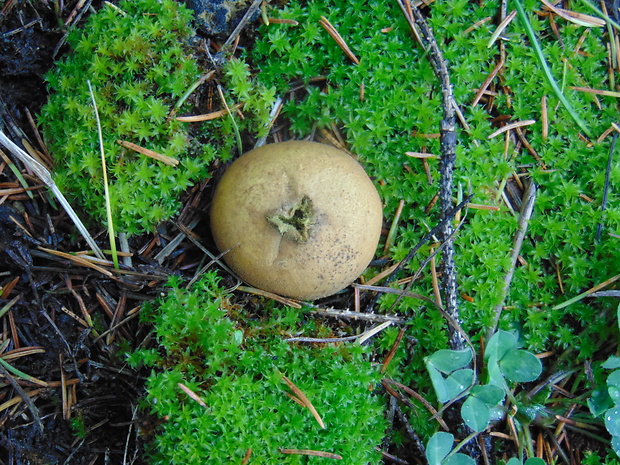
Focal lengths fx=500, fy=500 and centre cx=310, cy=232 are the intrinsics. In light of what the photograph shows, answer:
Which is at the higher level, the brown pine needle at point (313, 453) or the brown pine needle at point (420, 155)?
the brown pine needle at point (420, 155)

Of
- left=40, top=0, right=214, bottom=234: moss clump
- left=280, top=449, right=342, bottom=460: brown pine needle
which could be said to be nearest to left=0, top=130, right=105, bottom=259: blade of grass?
left=40, top=0, right=214, bottom=234: moss clump

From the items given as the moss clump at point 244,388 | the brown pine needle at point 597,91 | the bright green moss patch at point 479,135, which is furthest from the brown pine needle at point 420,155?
the moss clump at point 244,388

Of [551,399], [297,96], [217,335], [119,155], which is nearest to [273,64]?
[297,96]

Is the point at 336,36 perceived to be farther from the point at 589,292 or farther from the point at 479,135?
the point at 589,292

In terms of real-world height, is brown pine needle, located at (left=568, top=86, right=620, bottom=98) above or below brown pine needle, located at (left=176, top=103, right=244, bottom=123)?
below

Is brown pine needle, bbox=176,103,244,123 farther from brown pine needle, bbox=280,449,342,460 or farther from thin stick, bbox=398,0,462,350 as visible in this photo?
brown pine needle, bbox=280,449,342,460

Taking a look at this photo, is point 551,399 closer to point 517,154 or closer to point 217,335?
point 517,154

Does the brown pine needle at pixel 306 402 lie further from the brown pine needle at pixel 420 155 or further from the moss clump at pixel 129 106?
the brown pine needle at pixel 420 155
